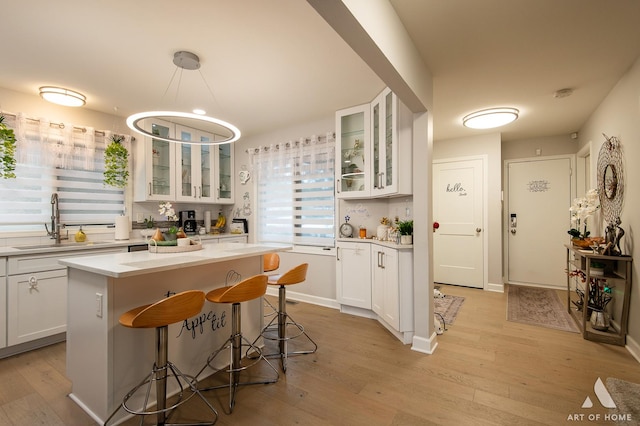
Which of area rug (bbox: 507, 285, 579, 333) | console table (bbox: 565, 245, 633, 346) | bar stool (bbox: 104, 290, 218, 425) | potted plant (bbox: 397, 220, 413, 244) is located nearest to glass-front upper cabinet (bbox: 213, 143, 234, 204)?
potted plant (bbox: 397, 220, 413, 244)

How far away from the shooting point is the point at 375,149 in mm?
3445

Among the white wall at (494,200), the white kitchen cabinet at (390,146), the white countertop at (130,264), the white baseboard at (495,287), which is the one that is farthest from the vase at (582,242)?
the white countertop at (130,264)

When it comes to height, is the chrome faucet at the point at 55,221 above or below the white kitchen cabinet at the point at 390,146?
below

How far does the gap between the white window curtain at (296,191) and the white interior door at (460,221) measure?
2.31 meters

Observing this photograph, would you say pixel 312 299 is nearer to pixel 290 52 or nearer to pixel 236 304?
pixel 236 304

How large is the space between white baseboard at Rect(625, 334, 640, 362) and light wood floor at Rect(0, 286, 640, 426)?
0.16 ft

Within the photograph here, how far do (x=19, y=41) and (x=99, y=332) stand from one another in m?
2.31

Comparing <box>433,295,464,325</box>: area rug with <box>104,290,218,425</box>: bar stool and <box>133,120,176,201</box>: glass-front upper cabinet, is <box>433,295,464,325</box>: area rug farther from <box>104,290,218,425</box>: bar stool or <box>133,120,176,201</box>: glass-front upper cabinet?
<box>133,120,176,201</box>: glass-front upper cabinet

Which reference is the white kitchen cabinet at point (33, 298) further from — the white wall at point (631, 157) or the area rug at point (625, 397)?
the white wall at point (631, 157)

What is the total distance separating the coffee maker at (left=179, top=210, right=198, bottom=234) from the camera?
461cm

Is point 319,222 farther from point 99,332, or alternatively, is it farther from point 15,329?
point 15,329

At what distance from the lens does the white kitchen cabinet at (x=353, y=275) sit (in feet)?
11.5

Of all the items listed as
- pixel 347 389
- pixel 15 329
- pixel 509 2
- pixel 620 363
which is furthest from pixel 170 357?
pixel 620 363

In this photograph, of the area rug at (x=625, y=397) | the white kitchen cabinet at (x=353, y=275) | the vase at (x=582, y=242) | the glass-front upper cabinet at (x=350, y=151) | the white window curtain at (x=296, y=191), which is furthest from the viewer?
the white window curtain at (x=296, y=191)
